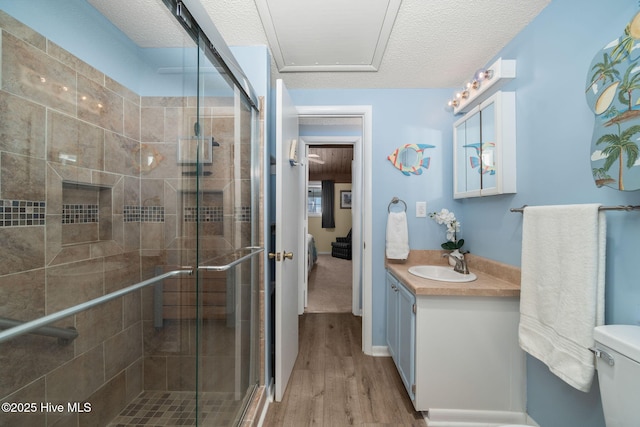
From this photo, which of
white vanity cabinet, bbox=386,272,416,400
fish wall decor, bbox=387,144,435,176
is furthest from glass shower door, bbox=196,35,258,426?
fish wall decor, bbox=387,144,435,176

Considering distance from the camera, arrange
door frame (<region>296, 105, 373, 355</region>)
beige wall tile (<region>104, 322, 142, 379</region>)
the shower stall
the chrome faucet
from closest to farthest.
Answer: the shower stall → beige wall tile (<region>104, 322, 142, 379</region>) → the chrome faucet → door frame (<region>296, 105, 373, 355</region>)

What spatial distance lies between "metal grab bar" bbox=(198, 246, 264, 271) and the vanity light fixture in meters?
1.82

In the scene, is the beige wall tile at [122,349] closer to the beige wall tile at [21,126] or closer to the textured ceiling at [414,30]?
the beige wall tile at [21,126]

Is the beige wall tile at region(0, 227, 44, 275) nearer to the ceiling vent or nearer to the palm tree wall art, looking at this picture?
the ceiling vent

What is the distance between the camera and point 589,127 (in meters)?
1.00

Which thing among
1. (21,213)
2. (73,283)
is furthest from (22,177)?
(73,283)

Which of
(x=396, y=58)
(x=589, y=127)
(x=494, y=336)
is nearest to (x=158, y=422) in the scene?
(x=494, y=336)

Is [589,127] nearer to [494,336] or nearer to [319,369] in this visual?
[494,336]

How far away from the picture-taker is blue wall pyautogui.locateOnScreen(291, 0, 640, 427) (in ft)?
3.02

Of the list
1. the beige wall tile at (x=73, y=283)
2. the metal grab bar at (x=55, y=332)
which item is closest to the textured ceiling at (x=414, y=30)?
the beige wall tile at (x=73, y=283)

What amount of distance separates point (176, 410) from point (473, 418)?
161 cm

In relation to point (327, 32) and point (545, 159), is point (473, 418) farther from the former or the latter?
point (327, 32)

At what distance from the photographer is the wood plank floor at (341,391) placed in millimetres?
1402

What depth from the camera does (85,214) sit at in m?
1.07
